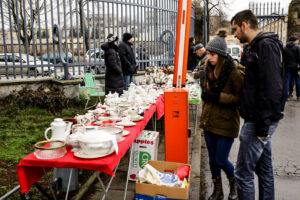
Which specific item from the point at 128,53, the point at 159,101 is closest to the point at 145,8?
the point at 128,53

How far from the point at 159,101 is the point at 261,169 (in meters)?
2.44

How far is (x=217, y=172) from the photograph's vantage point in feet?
10.3

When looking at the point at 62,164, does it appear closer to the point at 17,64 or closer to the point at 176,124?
the point at 176,124

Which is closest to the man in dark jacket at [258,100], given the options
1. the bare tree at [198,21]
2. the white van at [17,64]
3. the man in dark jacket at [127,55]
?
the man in dark jacket at [127,55]

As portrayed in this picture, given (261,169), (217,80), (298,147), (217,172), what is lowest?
(298,147)

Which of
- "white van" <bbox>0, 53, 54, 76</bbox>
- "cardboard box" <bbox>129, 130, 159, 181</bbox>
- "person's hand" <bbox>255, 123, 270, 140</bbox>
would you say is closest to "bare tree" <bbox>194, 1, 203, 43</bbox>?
"white van" <bbox>0, 53, 54, 76</bbox>

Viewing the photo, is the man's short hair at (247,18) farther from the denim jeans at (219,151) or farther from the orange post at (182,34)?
the denim jeans at (219,151)

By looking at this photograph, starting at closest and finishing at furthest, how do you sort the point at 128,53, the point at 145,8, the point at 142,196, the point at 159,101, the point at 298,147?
the point at 142,196
the point at 159,101
the point at 298,147
the point at 128,53
the point at 145,8

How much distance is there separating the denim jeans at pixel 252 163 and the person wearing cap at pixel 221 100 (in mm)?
383

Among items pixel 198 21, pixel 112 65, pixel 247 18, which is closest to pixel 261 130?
pixel 247 18

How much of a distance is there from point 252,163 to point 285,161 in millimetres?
2512

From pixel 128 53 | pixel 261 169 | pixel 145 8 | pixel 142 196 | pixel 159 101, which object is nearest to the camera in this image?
pixel 142 196

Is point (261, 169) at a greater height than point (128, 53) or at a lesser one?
lesser

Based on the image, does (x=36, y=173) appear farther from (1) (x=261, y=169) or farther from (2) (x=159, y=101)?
(2) (x=159, y=101)
